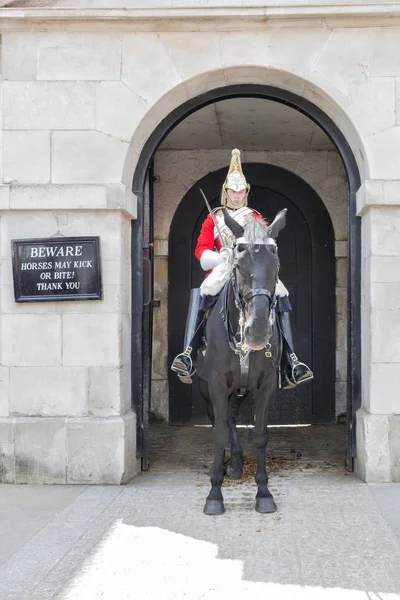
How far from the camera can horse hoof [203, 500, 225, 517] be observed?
203 inches

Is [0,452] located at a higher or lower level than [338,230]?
lower

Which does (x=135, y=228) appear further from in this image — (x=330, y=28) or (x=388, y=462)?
(x=388, y=462)

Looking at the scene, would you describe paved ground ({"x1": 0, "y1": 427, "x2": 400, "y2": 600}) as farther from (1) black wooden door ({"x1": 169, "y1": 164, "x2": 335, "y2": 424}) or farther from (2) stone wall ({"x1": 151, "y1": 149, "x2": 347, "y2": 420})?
(2) stone wall ({"x1": 151, "y1": 149, "x2": 347, "y2": 420})

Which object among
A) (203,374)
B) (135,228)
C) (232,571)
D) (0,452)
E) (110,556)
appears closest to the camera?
(232,571)

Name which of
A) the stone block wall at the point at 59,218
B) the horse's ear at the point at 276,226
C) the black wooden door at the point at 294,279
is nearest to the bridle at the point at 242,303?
the horse's ear at the point at 276,226

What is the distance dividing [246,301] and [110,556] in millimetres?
1805

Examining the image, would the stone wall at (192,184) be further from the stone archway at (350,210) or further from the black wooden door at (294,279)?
the stone archway at (350,210)

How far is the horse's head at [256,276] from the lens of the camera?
4387 millimetres

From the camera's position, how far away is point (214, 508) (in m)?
5.18

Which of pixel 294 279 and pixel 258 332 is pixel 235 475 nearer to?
pixel 258 332

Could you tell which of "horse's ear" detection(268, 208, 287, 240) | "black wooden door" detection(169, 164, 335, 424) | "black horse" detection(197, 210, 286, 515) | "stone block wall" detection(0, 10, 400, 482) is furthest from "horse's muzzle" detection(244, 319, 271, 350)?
"black wooden door" detection(169, 164, 335, 424)

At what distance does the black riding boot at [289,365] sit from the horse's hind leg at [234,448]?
0.56 metres

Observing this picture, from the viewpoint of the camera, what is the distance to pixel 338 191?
965 centimetres

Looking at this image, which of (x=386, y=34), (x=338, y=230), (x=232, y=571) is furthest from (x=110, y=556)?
(x=338, y=230)
